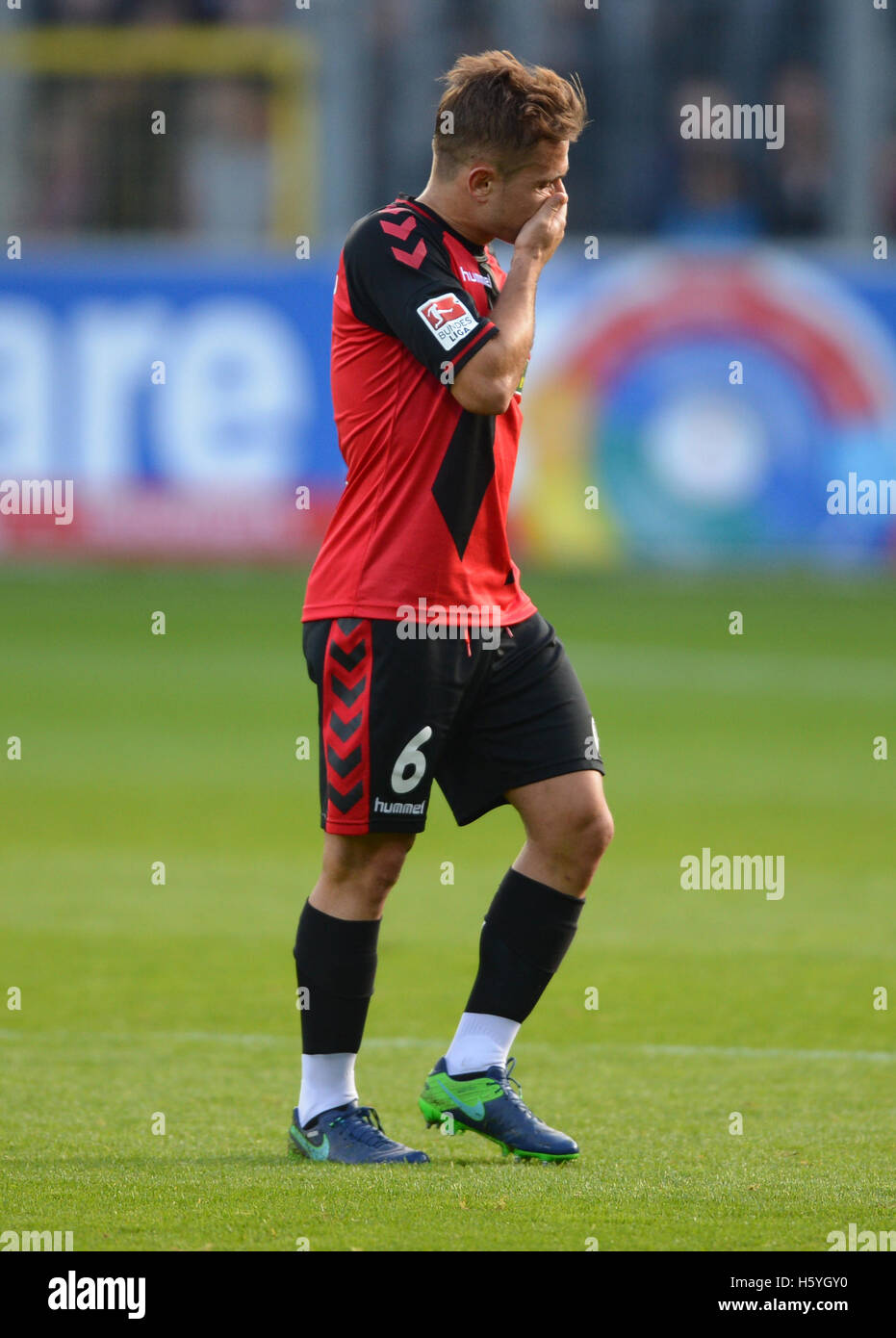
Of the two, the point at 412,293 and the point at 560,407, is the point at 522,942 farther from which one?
the point at 560,407

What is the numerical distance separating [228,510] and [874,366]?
550 centimetres

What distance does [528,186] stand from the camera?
4336mm

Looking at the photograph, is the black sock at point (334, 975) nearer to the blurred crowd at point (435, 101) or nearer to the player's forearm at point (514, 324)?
the player's forearm at point (514, 324)

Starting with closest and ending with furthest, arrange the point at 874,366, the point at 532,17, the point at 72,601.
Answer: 1. the point at 72,601
2. the point at 874,366
3. the point at 532,17

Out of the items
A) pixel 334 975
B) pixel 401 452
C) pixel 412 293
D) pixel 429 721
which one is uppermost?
pixel 412 293

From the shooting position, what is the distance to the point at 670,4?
22625 mm

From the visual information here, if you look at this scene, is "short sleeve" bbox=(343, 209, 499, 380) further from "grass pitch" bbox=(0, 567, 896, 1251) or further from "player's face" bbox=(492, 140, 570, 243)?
"grass pitch" bbox=(0, 567, 896, 1251)

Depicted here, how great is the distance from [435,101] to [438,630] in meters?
18.3

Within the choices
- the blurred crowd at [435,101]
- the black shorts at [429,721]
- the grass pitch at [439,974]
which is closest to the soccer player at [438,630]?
the black shorts at [429,721]

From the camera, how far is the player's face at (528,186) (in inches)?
170

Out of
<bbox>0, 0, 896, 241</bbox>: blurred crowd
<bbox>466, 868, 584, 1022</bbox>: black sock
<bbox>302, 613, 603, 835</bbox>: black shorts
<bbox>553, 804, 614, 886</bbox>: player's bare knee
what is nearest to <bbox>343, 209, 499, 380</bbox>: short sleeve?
<bbox>302, 613, 603, 835</bbox>: black shorts

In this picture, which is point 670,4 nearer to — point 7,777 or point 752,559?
point 752,559

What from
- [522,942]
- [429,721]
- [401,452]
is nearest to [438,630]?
[429,721]

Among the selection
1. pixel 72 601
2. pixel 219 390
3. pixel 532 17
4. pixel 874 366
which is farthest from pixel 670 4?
pixel 72 601
